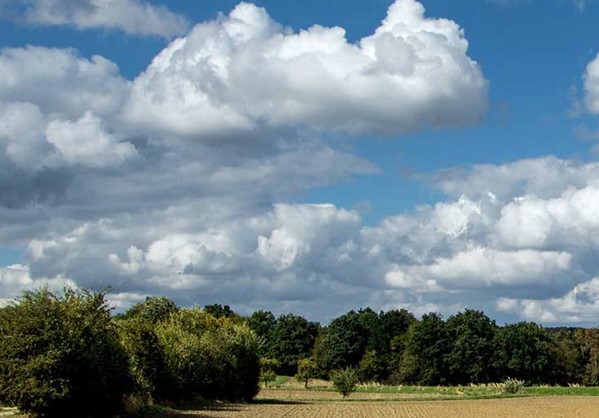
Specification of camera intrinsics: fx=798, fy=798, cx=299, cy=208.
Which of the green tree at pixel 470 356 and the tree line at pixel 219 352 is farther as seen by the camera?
the green tree at pixel 470 356

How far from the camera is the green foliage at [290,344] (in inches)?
6663

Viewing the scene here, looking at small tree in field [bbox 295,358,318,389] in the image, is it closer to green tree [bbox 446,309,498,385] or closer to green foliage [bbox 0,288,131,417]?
green tree [bbox 446,309,498,385]

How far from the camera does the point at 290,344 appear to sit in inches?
6693

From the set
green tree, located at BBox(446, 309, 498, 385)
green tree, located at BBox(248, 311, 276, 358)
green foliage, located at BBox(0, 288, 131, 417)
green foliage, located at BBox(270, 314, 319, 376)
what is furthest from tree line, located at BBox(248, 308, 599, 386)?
green foliage, located at BBox(0, 288, 131, 417)

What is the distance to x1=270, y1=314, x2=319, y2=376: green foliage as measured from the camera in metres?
169

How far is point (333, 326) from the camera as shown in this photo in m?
162

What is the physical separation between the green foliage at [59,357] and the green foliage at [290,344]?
126622 millimetres

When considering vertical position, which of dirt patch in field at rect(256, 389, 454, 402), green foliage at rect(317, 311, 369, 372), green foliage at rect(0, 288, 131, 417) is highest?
green foliage at rect(317, 311, 369, 372)

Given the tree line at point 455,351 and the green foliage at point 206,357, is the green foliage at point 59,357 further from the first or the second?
the tree line at point 455,351

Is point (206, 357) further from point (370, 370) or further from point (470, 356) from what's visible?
point (370, 370)

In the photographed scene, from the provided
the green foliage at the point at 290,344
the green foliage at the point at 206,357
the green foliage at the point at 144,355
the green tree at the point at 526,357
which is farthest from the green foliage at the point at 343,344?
the green foliage at the point at 144,355

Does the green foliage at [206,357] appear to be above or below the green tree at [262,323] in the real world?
below

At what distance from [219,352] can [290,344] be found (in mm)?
95454

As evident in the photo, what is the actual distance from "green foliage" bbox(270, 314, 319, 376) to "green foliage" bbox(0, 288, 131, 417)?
12662 cm
